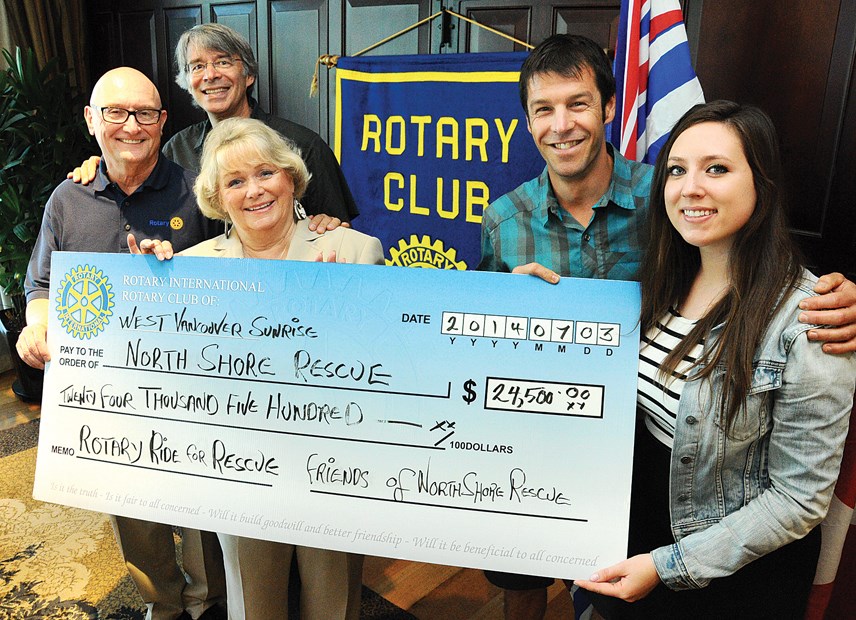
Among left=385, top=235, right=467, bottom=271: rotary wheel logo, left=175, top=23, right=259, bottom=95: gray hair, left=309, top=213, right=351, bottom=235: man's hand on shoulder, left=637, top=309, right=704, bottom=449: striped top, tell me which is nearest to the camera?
left=637, top=309, right=704, bottom=449: striped top

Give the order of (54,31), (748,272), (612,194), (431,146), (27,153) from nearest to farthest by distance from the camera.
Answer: (748,272) < (612,194) < (431,146) < (27,153) < (54,31)

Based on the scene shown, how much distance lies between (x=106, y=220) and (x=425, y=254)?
1.03 meters

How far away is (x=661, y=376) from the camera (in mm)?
1164

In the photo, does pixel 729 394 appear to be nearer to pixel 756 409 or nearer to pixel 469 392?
pixel 756 409

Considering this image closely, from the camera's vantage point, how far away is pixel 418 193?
2332 millimetres

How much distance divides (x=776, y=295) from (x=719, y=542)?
0.41 m

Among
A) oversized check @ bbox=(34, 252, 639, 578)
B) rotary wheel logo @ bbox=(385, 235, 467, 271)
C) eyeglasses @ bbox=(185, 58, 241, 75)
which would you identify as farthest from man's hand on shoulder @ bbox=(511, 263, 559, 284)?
eyeglasses @ bbox=(185, 58, 241, 75)

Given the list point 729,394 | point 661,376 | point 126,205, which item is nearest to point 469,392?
point 661,376

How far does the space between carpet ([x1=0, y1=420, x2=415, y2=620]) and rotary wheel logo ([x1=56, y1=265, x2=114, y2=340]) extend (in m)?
1.03

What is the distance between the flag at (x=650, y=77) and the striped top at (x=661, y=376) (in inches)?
38.1

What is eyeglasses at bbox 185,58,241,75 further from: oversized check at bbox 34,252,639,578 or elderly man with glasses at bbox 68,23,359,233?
oversized check at bbox 34,252,639,578

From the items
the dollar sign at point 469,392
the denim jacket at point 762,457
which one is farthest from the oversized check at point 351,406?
the denim jacket at point 762,457

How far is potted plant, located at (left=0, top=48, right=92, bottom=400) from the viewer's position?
319 centimetres

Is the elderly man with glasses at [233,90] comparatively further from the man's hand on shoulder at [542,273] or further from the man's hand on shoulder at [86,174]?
the man's hand on shoulder at [542,273]
